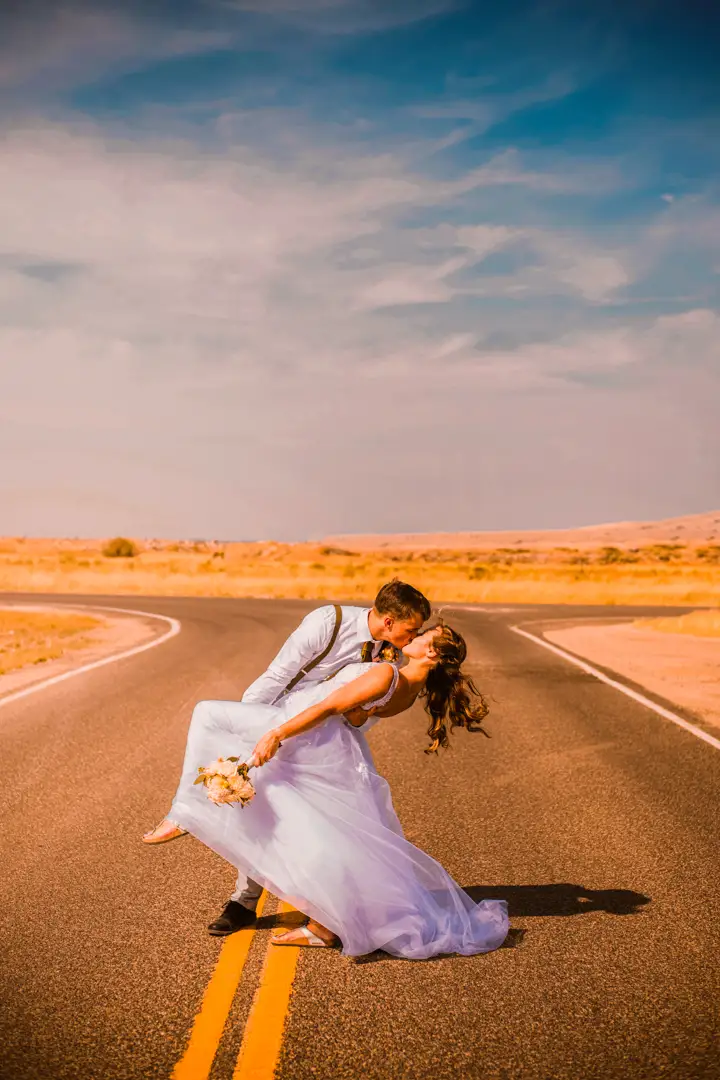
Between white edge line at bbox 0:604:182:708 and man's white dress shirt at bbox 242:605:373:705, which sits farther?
white edge line at bbox 0:604:182:708

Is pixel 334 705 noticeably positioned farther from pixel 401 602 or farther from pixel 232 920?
pixel 232 920

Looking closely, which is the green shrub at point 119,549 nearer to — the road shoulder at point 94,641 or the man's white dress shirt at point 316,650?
the road shoulder at point 94,641

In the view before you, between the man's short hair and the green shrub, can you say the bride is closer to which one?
the man's short hair

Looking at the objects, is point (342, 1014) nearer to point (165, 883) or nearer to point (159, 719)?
point (165, 883)

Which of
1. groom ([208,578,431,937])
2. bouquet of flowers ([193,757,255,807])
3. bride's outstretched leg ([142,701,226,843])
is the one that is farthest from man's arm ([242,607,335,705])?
bouquet of flowers ([193,757,255,807])

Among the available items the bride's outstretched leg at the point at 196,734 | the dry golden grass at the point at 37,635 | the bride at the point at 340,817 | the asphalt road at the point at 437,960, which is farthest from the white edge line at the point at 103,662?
the bride at the point at 340,817

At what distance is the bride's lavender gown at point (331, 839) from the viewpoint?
507 centimetres

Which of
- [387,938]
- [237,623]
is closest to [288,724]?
[387,938]

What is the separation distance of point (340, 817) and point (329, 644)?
82 cm

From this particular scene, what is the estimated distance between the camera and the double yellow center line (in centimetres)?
389

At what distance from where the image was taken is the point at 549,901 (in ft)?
19.2

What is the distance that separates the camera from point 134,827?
23.9 ft

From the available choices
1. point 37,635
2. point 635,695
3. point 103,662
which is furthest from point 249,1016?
point 37,635

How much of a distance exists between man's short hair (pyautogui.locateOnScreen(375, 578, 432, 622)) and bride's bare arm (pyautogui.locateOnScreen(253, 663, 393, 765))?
254mm
